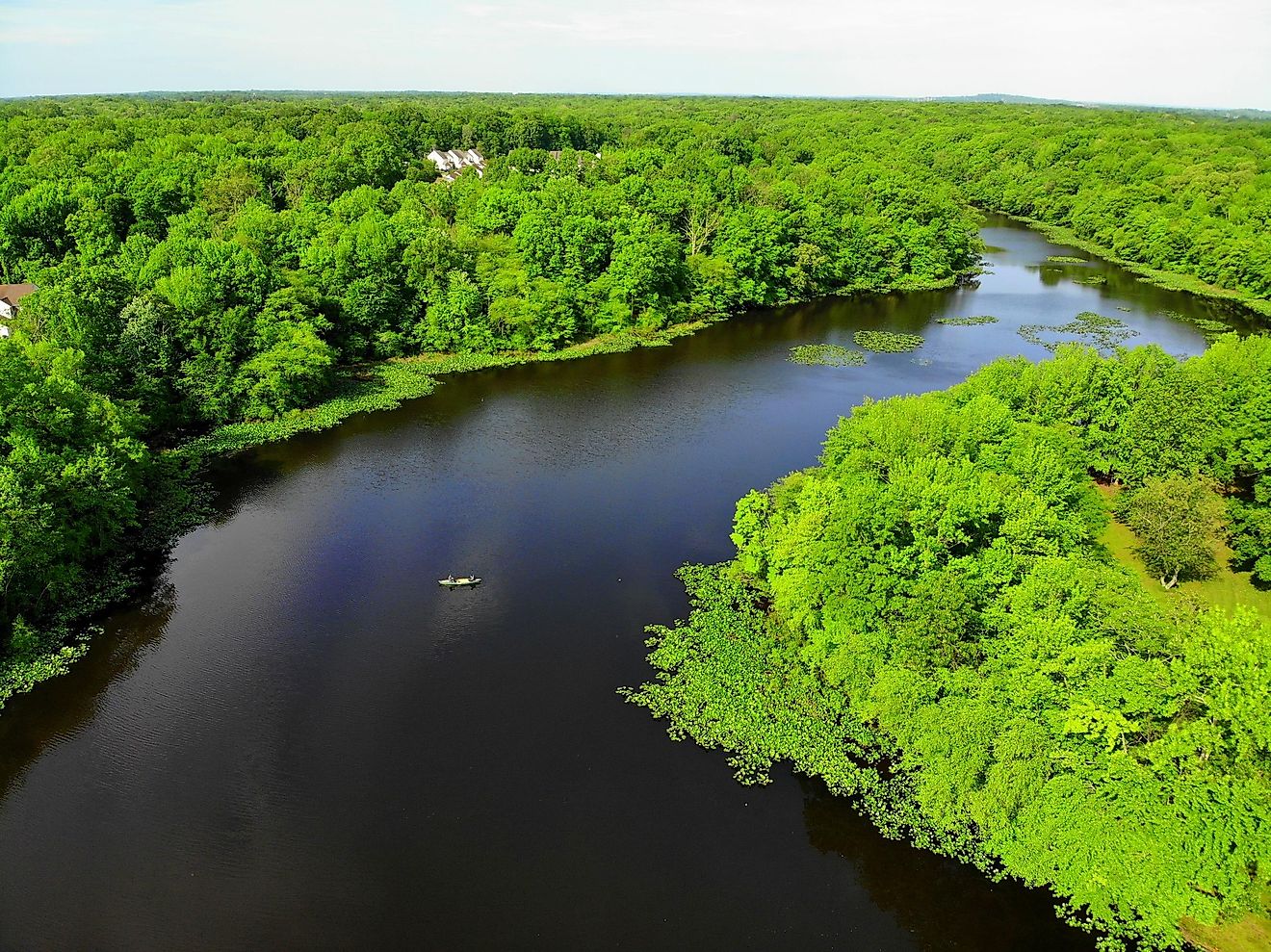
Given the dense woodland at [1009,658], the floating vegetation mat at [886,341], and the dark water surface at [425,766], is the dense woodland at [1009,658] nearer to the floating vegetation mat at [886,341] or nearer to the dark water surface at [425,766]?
the dark water surface at [425,766]

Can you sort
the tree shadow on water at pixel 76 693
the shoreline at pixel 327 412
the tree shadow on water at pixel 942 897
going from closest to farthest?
the tree shadow on water at pixel 942 897 < the tree shadow on water at pixel 76 693 < the shoreline at pixel 327 412

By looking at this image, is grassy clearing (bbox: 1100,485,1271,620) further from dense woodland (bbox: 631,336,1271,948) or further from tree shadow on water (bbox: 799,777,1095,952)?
tree shadow on water (bbox: 799,777,1095,952)

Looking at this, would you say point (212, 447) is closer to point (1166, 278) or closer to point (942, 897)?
point (942, 897)

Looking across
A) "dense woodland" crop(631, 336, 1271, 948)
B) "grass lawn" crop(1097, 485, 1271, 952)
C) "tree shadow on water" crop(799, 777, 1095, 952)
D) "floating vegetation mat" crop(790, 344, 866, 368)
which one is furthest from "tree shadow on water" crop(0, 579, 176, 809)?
"floating vegetation mat" crop(790, 344, 866, 368)

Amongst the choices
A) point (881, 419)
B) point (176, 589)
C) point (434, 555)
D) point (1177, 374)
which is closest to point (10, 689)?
point (176, 589)

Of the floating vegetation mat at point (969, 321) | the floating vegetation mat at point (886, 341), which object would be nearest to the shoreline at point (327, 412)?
the floating vegetation mat at point (969, 321)

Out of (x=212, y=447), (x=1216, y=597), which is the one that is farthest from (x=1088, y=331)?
(x=212, y=447)
